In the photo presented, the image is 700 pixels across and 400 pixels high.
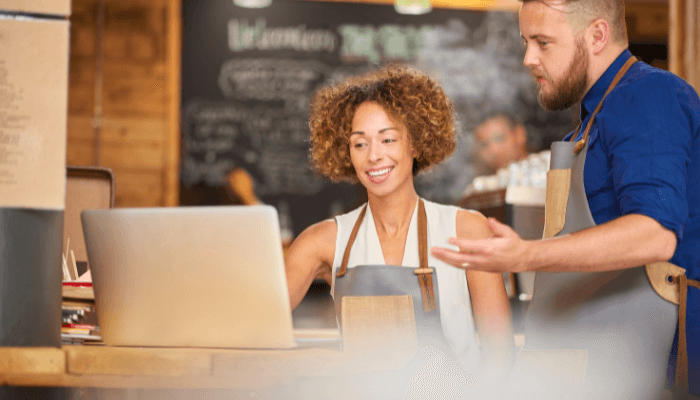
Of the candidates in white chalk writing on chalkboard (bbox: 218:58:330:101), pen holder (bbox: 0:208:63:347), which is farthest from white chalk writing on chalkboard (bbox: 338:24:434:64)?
pen holder (bbox: 0:208:63:347)

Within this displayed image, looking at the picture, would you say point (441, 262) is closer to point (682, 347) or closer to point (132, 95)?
point (682, 347)

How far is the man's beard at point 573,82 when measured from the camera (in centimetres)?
116

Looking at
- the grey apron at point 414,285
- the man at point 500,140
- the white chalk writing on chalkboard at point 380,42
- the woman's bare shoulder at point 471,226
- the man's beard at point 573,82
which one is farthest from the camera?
the man at point 500,140

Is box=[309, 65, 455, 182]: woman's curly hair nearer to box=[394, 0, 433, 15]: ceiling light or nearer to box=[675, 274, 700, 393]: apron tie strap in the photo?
box=[675, 274, 700, 393]: apron tie strap

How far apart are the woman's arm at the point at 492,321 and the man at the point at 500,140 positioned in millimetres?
3402

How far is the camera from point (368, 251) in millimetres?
1487

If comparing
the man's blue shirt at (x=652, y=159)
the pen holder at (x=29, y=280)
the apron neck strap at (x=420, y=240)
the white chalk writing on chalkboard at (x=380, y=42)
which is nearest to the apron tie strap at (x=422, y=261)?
the apron neck strap at (x=420, y=240)

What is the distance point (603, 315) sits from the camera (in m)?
1.10

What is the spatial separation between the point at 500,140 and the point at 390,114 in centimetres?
341

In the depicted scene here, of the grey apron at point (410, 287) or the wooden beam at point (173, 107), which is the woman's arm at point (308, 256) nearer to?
the grey apron at point (410, 287)

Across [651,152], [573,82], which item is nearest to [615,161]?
[651,152]

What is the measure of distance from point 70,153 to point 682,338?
12.8 feet

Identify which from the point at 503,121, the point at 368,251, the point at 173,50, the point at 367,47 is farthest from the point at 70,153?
the point at 368,251

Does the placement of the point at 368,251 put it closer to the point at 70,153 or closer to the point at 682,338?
the point at 682,338
